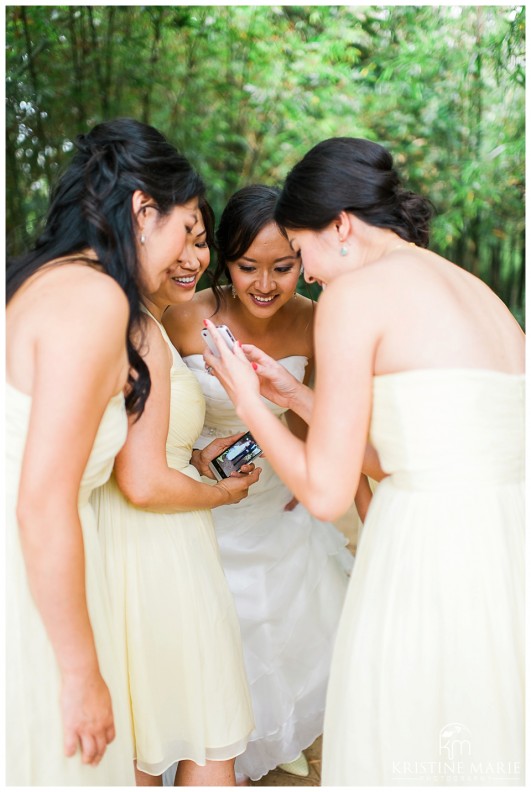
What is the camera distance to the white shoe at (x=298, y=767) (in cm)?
264

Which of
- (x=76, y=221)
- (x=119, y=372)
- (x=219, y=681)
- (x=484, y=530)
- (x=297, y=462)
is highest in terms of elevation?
(x=76, y=221)

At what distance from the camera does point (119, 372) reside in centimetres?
146

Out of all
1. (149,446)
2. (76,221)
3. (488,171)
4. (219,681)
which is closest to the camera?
(76,221)

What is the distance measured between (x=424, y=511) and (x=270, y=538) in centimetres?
140

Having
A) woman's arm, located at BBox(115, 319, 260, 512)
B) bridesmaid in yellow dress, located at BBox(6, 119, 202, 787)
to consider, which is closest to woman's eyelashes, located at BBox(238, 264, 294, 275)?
woman's arm, located at BBox(115, 319, 260, 512)

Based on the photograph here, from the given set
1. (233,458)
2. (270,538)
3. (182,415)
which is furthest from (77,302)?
(270,538)

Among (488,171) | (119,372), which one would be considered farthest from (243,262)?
(488,171)

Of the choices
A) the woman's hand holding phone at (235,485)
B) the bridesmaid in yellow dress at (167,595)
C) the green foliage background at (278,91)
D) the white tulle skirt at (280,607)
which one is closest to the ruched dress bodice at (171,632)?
the bridesmaid in yellow dress at (167,595)

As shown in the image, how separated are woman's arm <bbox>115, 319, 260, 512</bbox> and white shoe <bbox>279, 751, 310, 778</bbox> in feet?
4.45

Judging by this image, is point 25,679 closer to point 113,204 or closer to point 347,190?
point 113,204

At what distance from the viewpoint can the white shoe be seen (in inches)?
104

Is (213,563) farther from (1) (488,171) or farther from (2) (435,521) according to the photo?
(1) (488,171)

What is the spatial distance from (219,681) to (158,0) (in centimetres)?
164

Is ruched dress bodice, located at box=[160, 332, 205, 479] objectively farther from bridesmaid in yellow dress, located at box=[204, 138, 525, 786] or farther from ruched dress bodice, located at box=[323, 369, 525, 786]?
ruched dress bodice, located at box=[323, 369, 525, 786]
